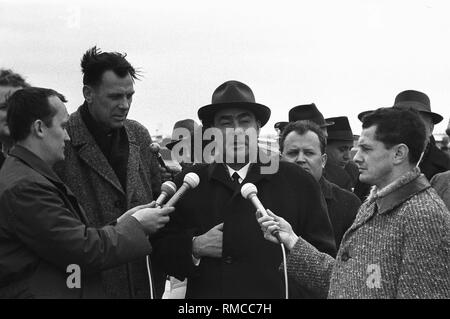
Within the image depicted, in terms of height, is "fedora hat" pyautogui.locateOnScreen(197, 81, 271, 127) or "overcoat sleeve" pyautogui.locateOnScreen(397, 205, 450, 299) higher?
"fedora hat" pyautogui.locateOnScreen(197, 81, 271, 127)

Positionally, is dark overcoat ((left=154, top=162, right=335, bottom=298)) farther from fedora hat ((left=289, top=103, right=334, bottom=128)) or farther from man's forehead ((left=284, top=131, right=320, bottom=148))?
fedora hat ((left=289, top=103, right=334, bottom=128))

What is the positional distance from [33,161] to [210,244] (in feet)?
3.76

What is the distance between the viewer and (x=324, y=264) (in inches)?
138

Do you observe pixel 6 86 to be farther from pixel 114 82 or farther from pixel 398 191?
pixel 398 191

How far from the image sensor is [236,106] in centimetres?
425

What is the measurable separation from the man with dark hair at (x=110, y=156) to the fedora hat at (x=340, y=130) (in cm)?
378

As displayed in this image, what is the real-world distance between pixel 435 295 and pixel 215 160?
1.81 meters

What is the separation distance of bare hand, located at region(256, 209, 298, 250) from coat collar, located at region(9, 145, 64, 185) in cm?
109

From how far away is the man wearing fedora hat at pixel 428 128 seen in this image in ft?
19.7

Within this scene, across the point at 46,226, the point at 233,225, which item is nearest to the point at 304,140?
the point at 233,225

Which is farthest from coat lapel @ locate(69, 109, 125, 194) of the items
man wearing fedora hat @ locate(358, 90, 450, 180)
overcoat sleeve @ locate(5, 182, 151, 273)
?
man wearing fedora hat @ locate(358, 90, 450, 180)

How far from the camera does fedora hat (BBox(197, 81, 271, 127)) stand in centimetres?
424

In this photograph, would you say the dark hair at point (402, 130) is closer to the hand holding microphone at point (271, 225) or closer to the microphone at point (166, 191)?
the hand holding microphone at point (271, 225)
